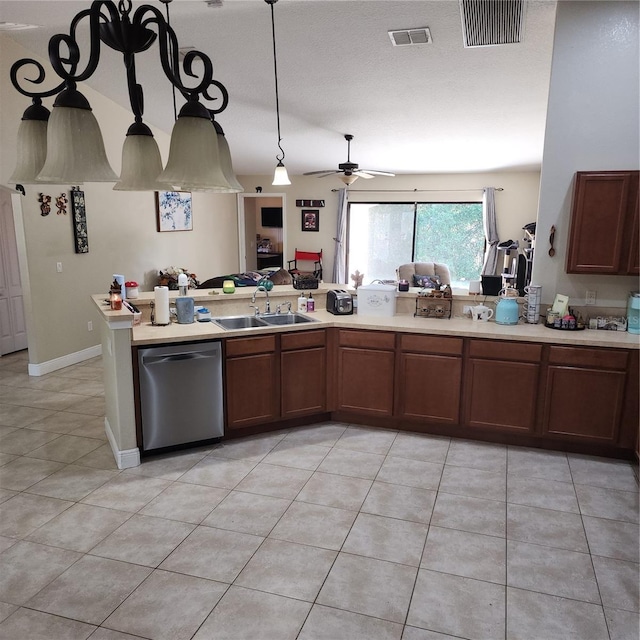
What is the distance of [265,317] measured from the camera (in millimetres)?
4164

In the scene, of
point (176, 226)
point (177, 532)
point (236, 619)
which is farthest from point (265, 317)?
point (176, 226)

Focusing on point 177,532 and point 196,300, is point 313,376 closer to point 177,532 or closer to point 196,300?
point 196,300

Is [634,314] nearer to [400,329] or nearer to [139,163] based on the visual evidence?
[400,329]

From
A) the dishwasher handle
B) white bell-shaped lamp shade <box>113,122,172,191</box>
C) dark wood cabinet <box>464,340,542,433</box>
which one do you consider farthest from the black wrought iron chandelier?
dark wood cabinet <box>464,340,542,433</box>

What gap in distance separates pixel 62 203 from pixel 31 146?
14.2 feet

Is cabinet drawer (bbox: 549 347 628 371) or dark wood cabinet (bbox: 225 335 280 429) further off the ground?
cabinet drawer (bbox: 549 347 628 371)

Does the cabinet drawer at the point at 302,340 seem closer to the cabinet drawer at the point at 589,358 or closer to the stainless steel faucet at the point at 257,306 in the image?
the stainless steel faucet at the point at 257,306

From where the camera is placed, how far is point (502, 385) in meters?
3.52

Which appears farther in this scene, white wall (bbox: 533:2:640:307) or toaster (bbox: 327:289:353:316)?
toaster (bbox: 327:289:353:316)

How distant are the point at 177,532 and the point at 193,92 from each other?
2133 millimetres

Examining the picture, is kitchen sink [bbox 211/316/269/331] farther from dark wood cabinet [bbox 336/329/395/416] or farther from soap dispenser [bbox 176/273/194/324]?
dark wood cabinet [bbox 336/329/395/416]

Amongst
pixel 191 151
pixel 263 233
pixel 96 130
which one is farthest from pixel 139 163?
pixel 263 233

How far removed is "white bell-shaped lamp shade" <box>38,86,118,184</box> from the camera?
140 cm

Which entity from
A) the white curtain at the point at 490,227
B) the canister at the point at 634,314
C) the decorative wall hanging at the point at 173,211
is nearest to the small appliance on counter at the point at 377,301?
the canister at the point at 634,314
